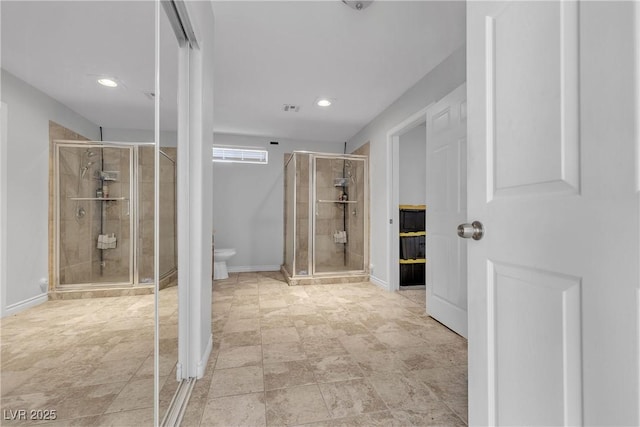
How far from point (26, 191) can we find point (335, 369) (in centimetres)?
169

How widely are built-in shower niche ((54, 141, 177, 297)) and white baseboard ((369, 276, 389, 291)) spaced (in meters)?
2.95

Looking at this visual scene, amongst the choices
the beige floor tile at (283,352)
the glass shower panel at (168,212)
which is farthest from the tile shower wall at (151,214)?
the beige floor tile at (283,352)

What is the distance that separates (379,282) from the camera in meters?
3.85

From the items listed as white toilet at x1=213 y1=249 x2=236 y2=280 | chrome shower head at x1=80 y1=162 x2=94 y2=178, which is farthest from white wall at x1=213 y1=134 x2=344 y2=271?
chrome shower head at x1=80 y1=162 x2=94 y2=178

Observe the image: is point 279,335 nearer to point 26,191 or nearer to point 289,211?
point 26,191

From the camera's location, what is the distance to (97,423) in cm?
→ 74

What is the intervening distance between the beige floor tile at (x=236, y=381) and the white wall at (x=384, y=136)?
229 centimetres

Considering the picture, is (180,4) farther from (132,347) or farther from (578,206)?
(578,206)

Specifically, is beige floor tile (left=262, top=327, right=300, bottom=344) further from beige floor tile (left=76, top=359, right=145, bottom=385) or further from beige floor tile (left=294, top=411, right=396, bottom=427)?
beige floor tile (left=76, top=359, right=145, bottom=385)

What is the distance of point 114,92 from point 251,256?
171 inches

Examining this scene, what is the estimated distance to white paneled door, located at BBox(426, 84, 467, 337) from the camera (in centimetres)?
228

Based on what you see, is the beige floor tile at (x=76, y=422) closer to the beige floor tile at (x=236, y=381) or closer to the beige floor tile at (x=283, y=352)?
the beige floor tile at (x=236, y=381)

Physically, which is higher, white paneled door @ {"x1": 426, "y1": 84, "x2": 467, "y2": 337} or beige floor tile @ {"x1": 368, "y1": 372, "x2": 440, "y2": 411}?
white paneled door @ {"x1": 426, "y1": 84, "x2": 467, "y2": 337}

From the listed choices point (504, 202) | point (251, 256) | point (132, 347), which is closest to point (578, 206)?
point (504, 202)
